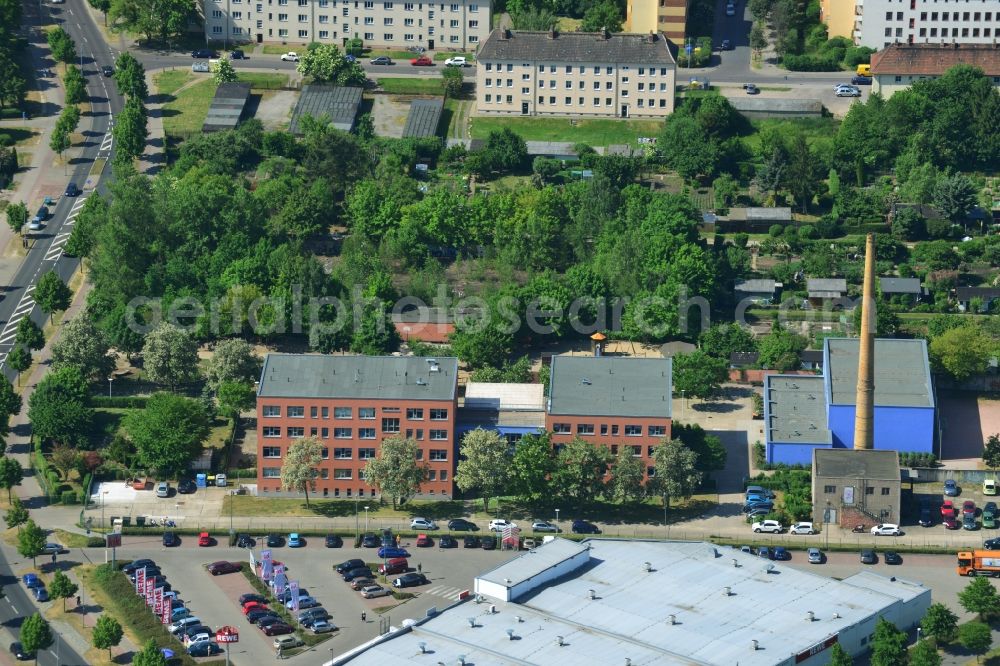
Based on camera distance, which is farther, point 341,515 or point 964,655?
point 341,515

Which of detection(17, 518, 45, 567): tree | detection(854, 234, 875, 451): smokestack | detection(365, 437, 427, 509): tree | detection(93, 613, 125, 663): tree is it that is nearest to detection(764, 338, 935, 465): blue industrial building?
detection(854, 234, 875, 451): smokestack

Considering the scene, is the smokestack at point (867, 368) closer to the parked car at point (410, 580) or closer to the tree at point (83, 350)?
the parked car at point (410, 580)

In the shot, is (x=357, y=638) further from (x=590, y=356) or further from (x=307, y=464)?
(x=590, y=356)

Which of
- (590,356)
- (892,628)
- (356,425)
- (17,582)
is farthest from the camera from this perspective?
(590,356)

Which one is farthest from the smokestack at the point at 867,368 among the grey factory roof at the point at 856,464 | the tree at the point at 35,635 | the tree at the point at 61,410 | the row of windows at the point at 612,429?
the tree at the point at 35,635

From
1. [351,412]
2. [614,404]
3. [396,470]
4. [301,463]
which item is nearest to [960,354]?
[614,404]

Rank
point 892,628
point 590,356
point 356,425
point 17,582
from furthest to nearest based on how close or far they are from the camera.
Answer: point 590,356 → point 356,425 → point 17,582 → point 892,628

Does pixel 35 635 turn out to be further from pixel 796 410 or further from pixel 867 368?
pixel 867 368

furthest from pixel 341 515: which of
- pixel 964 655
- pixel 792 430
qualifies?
pixel 964 655
